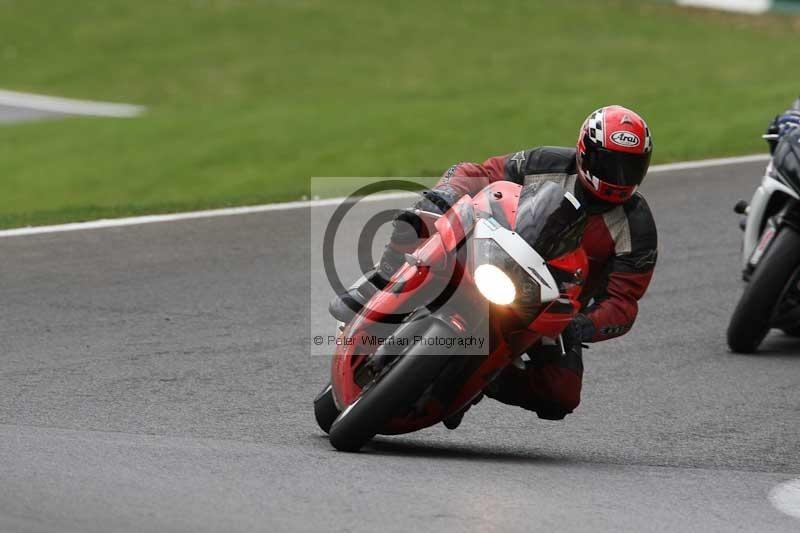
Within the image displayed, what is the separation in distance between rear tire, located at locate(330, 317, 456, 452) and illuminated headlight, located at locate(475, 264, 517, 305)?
27cm

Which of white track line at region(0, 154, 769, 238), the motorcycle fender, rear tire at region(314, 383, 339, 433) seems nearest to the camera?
rear tire at region(314, 383, 339, 433)

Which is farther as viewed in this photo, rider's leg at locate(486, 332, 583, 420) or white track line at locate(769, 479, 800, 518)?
rider's leg at locate(486, 332, 583, 420)

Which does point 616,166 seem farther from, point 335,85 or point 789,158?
point 335,85

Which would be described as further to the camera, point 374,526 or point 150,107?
point 150,107

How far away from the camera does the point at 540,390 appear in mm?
5734

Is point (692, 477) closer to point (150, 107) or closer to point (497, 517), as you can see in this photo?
point (497, 517)

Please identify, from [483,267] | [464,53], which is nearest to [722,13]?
[464,53]

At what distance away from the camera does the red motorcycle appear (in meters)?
4.99

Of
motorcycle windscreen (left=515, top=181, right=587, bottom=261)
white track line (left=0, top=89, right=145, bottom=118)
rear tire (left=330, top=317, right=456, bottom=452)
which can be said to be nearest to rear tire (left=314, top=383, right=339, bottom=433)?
rear tire (left=330, top=317, right=456, bottom=452)

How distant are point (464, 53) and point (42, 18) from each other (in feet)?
29.1

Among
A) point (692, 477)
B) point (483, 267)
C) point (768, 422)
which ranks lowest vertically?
point (768, 422)

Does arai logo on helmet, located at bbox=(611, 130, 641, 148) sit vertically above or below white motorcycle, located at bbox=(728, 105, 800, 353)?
above

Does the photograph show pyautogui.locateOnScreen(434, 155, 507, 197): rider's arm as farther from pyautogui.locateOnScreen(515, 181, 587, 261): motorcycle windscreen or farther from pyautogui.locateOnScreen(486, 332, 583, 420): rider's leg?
pyautogui.locateOnScreen(486, 332, 583, 420): rider's leg

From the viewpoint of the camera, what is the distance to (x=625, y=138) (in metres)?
5.78
